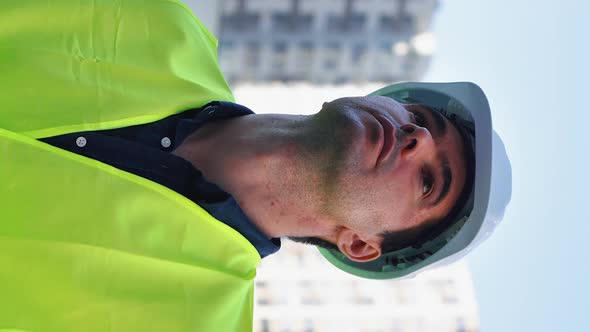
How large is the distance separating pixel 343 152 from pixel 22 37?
55cm

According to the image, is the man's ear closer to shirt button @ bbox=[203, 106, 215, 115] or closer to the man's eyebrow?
the man's eyebrow

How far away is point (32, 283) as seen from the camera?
35.3 inches

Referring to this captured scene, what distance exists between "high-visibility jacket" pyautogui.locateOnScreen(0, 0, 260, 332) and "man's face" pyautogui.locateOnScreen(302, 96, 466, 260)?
0.20 metres

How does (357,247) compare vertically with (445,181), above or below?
below

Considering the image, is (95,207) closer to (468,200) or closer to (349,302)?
(468,200)

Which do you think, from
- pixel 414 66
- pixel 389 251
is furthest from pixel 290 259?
pixel 389 251

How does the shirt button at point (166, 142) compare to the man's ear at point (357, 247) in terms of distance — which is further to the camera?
the man's ear at point (357, 247)

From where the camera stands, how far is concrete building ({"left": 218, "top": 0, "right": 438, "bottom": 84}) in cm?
897

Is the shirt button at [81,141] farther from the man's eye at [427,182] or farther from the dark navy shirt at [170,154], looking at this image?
the man's eye at [427,182]

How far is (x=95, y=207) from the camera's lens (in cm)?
94

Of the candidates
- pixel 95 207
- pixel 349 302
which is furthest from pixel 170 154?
pixel 349 302

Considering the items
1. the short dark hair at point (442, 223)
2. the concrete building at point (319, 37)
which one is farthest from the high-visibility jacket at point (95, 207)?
the concrete building at point (319, 37)

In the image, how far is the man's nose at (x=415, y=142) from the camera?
1171mm

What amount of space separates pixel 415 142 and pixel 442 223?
0.19 m
